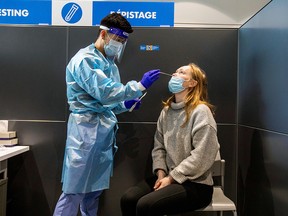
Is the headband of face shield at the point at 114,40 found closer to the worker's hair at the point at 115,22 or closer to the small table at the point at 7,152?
the worker's hair at the point at 115,22

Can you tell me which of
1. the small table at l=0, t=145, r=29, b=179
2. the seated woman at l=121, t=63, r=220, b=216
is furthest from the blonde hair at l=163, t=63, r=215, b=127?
the small table at l=0, t=145, r=29, b=179

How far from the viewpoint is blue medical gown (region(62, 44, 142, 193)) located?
5.02 ft

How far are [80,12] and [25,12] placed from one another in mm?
460

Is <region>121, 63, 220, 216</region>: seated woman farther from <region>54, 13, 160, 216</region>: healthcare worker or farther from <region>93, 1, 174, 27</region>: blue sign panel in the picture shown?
<region>93, 1, 174, 27</region>: blue sign panel

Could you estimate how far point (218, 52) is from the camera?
79.5 inches

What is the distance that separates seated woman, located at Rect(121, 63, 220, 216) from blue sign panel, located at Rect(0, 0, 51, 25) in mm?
1378

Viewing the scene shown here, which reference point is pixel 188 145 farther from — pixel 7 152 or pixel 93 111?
pixel 7 152

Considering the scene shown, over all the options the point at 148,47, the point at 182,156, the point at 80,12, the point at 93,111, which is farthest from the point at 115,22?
the point at 182,156

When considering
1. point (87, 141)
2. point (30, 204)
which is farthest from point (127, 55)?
point (30, 204)

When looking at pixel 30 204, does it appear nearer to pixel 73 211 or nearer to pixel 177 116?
pixel 73 211

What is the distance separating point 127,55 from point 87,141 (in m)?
0.79

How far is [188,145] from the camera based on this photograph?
5.04 feet

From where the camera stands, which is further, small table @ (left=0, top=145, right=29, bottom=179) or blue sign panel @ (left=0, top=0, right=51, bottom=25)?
blue sign panel @ (left=0, top=0, right=51, bottom=25)

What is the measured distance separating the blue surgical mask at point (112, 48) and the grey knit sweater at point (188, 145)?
1.66ft
